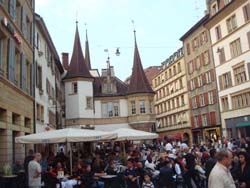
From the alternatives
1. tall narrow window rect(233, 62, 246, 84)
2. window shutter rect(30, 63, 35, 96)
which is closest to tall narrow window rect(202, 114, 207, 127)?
tall narrow window rect(233, 62, 246, 84)

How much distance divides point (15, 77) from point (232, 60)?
26.2m

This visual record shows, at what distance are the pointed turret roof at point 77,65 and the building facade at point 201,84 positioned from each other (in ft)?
51.4

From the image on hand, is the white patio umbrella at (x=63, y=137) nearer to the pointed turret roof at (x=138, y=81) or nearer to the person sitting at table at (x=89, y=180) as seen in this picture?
the person sitting at table at (x=89, y=180)

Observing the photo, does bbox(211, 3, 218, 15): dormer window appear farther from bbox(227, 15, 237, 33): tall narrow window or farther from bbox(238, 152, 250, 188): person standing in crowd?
bbox(238, 152, 250, 188): person standing in crowd

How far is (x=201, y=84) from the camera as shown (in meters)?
47.7

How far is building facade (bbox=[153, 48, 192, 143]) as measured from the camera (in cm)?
5823

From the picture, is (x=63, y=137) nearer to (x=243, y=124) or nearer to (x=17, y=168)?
(x=17, y=168)

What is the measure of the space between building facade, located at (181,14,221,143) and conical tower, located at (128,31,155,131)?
7216mm

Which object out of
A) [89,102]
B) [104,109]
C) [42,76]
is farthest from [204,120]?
[42,76]

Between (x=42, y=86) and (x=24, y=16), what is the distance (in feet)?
24.7

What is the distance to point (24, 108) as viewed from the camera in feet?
65.9

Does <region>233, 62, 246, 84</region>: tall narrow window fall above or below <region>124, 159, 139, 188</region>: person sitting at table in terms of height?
above

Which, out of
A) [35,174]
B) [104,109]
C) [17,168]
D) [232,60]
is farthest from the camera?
[104,109]

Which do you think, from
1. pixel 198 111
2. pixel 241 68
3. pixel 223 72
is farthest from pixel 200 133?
pixel 241 68
